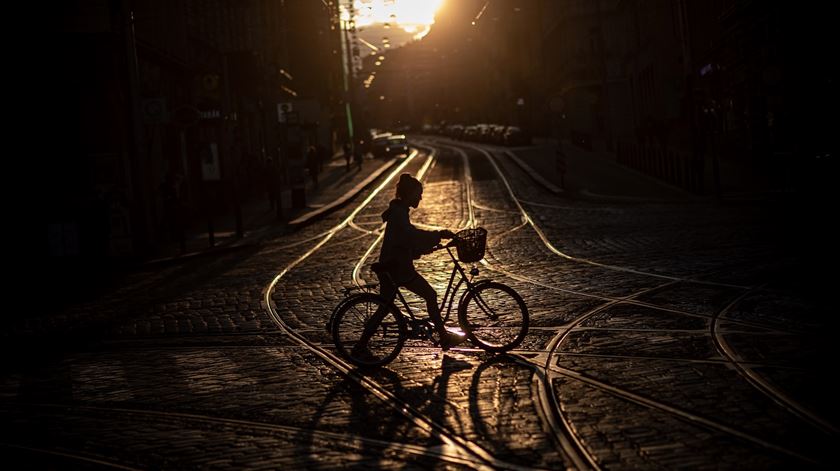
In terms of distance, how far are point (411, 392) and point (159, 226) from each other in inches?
800

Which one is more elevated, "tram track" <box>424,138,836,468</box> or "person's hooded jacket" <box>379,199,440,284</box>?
"person's hooded jacket" <box>379,199,440,284</box>

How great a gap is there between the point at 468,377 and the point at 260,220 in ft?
74.9

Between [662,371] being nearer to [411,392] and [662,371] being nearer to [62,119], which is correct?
[411,392]

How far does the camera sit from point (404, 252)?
9344mm

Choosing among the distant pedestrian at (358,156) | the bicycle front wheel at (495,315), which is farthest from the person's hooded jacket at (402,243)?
the distant pedestrian at (358,156)

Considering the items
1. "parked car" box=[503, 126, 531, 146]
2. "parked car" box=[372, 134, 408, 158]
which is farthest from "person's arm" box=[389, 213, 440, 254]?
"parked car" box=[503, 126, 531, 146]

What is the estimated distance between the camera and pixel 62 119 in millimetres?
25734

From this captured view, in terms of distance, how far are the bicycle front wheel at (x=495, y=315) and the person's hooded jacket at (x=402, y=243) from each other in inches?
23.8

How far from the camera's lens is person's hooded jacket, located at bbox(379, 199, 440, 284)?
925 cm

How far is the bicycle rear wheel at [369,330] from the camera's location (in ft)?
30.6

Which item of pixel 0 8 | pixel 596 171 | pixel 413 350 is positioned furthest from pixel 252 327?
pixel 596 171

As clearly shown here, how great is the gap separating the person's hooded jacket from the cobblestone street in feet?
2.62

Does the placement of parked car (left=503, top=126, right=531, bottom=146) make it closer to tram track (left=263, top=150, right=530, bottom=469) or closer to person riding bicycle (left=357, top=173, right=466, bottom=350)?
tram track (left=263, top=150, right=530, bottom=469)

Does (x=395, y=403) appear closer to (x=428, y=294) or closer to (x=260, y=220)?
(x=428, y=294)
